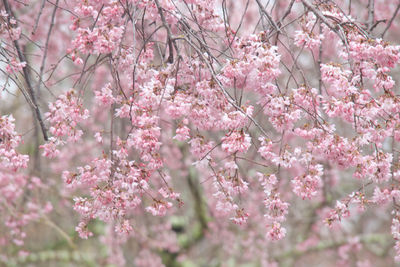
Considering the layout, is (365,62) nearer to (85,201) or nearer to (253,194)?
(85,201)

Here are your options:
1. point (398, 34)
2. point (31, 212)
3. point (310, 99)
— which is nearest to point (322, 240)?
point (398, 34)

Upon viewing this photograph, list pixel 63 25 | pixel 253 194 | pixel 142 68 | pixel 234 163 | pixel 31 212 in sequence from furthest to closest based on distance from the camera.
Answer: pixel 253 194 < pixel 63 25 < pixel 31 212 < pixel 142 68 < pixel 234 163

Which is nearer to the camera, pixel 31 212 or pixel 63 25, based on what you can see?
pixel 31 212

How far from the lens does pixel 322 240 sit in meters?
7.16

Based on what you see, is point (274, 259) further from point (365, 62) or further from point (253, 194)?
point (365, 62)

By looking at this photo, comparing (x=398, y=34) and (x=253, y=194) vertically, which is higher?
(x=398, y=34)

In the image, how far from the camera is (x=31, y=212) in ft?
16.9

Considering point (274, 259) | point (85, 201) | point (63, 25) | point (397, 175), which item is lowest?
point (85, 201)

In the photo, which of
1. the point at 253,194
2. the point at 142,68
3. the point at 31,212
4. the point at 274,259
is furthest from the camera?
the point at 274,259

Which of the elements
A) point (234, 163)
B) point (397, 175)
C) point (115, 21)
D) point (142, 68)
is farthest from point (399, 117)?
point (115, 21)

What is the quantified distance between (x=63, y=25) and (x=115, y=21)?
125 inches

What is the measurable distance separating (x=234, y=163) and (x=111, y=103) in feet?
2.34

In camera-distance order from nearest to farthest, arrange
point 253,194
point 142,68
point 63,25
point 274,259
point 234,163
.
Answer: point 234,163, point 142,68, point 63,25, point 253,194, point 274,259

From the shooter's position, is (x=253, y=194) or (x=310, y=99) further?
(x=253, y=194)
